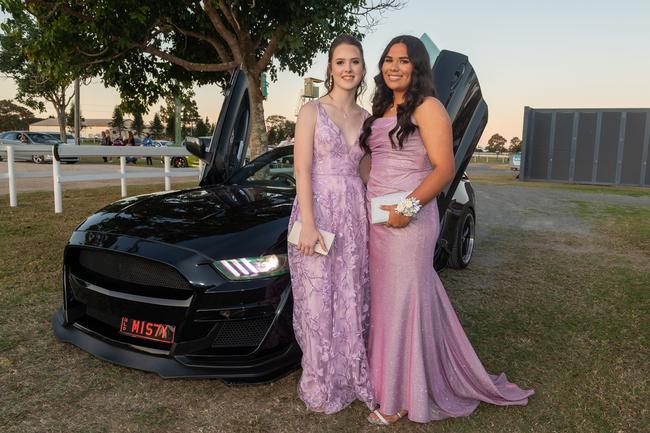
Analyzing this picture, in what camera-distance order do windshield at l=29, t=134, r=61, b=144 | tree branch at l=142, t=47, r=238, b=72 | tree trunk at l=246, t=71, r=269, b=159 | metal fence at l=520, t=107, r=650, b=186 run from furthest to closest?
windshield at l=29, t=134, r=61, b=144
metal fence at l=520, t=107, r=650, b=186
tree branch at l=142, t=47, r=238, b=72
tree trunk at l=246, t=71, r=269, b=159

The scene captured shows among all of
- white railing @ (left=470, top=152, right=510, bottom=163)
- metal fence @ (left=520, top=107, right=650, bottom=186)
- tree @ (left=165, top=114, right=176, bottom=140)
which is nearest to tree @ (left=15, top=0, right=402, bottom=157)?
metal fence @ (left=520, top=107, right=650, bottom=186)

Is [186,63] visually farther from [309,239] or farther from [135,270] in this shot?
[309,239]

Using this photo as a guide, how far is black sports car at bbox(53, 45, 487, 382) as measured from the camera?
7.76ft

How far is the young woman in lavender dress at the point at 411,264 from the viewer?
2219mm

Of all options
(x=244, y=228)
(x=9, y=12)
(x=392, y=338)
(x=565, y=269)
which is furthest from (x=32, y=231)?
(x=565, y=269)

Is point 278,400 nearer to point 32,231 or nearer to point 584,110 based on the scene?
point 32,231

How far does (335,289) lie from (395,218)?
0.49 meters

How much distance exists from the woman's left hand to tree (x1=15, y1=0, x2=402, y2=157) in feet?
21.3

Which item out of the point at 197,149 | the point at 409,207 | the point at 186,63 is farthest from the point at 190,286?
the point at 186,63

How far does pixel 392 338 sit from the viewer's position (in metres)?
2.35

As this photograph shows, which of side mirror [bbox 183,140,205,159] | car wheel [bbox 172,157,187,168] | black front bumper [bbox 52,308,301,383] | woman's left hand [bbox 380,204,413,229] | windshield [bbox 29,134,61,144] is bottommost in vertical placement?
black front bumper [bbox 52,308,301,383]

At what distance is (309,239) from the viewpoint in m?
2.28

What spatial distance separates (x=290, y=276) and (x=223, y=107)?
1979 mm

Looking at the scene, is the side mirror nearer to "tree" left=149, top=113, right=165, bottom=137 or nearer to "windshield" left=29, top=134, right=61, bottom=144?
"windshield" left=29, top=134, right=61, bottom=144
